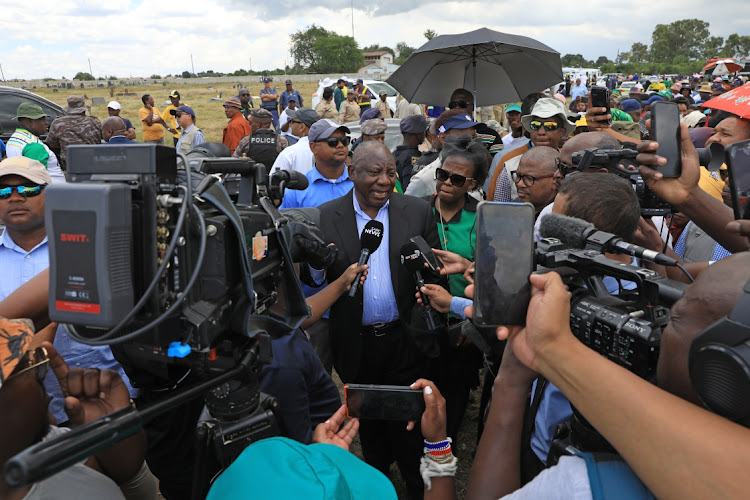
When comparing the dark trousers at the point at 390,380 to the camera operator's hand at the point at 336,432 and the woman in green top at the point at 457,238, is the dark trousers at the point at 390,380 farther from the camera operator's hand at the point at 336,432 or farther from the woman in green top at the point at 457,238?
the camera operator's hand at the point at 336,432

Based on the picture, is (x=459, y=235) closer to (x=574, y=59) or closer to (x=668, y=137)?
(x=668, y=137)

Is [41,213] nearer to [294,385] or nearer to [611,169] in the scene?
[294,385]

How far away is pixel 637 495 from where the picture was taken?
92 centimetres

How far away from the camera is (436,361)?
322 cm

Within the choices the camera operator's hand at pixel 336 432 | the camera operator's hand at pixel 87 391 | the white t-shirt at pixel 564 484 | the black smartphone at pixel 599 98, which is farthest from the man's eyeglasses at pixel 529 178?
the camera operator's hand at pixel 87 391

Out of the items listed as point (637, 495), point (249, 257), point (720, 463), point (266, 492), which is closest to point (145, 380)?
point (249, 257)

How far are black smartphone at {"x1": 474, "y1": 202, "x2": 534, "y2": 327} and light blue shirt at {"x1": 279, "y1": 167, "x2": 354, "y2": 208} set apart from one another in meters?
2.86

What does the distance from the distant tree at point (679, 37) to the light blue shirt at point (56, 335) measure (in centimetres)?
8988

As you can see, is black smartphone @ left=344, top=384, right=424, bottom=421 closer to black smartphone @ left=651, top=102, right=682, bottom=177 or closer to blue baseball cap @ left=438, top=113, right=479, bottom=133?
black smartphone @ left=651, top=102, right=682, bottom=177

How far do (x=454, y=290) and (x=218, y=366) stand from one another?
203cm

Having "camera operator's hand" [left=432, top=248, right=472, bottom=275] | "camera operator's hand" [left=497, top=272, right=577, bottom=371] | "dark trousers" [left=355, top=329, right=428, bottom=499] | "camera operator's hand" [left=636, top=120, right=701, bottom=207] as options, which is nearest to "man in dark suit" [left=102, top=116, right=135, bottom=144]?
"dark trousers" [left=355, top=329, right=428, bottom=499]

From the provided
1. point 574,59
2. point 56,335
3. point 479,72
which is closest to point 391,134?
point 479,72

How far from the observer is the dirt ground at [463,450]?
11.0 ft

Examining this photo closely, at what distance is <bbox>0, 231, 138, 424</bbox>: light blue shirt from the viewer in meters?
2.38
